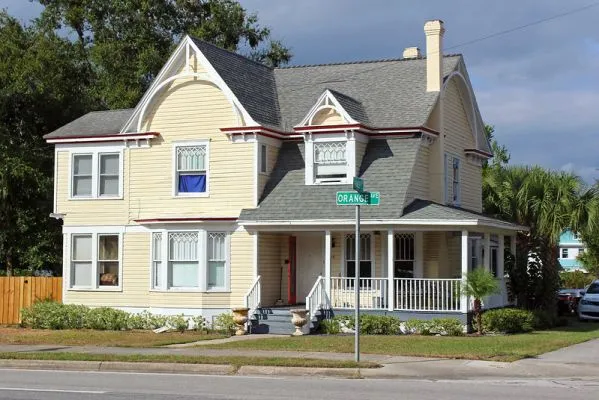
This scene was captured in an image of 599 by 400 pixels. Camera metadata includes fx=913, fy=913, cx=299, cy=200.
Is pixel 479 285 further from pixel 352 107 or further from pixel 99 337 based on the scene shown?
pixel 99 337

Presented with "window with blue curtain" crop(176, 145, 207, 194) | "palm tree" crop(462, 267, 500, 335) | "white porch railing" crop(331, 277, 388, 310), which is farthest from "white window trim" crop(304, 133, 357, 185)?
"palm tree" crop(462, 267, 500, 335)

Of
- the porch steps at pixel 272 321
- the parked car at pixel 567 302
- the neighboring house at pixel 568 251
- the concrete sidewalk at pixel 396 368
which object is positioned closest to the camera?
the concrete sidewalk at pixel 396 368

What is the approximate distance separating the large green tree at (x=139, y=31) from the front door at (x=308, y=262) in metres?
19.1

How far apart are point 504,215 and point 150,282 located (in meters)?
13.1

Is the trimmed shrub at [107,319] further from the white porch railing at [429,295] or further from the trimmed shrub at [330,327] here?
the white porch railing at [429,295]

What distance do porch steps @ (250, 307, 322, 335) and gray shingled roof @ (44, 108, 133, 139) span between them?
817 centimetres

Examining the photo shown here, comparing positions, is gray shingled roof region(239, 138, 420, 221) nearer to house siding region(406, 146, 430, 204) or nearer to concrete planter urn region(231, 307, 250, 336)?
house siding region(406, 146, 430, 204)

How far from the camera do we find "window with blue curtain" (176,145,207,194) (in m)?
29.1

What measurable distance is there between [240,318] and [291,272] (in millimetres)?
3497

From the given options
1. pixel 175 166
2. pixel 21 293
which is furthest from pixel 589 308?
pixel 21 293

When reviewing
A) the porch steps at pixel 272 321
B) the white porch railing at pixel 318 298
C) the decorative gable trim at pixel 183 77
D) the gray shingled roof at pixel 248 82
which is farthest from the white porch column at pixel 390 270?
the gray shingled roof at pixel 248 82

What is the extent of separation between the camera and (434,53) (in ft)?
97.0

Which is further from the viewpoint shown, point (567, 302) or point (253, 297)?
point (567, 302)

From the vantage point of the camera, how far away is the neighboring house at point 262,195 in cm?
2744
